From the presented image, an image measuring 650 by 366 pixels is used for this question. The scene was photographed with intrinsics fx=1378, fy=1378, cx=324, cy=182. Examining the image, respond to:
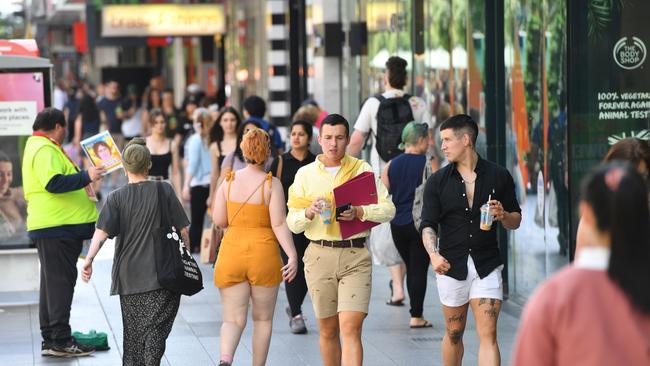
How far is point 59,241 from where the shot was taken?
400 inches

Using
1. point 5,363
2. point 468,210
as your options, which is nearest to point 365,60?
point 5,363

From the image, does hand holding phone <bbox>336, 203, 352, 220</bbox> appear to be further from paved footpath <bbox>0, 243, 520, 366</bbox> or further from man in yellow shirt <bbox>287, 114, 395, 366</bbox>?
paved footpath <bbox>0, 243, 520, 366</bbox>

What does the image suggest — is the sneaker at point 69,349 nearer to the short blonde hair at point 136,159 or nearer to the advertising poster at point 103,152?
the advertising poster at point 103,152

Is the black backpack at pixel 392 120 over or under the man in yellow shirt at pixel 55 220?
over

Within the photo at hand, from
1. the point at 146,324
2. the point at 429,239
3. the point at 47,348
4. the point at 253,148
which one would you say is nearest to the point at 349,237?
the point at 429,239

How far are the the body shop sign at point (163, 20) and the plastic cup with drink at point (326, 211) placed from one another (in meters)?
17.6

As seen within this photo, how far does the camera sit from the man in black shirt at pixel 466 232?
7.56m

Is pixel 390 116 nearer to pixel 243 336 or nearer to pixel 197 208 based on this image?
pixel 243 336

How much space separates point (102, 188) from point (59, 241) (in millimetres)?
17927

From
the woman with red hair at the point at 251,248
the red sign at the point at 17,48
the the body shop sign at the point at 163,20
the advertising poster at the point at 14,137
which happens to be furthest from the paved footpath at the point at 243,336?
the the body shop sign at the point at 163,20

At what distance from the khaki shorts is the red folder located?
0.43 ft

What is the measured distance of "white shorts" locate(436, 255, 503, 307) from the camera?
7570 millimetres

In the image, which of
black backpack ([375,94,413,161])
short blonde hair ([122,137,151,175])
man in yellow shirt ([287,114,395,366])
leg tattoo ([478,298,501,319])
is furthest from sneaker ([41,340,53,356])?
leg tattoo ([478,298,501,319])

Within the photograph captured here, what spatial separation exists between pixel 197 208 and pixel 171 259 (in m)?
8.23
